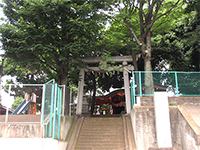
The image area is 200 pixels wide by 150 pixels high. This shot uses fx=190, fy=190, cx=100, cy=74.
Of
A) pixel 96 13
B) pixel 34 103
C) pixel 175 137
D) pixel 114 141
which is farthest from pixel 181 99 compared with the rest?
pixel 34 103

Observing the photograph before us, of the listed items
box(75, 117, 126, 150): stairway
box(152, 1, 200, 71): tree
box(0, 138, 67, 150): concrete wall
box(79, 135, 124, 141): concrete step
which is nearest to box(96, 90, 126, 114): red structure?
box(152, 1, 200, 71): tree

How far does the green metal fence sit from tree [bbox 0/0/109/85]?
2.86 metres

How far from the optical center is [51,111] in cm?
805

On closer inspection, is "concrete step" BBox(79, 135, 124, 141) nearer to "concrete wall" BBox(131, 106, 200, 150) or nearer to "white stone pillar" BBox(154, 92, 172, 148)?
"concrete wall" BBox(131, 106, 200, 150)

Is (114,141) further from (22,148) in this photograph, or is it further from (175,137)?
(22,148)

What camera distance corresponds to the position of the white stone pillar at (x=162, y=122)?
8148 millimetres

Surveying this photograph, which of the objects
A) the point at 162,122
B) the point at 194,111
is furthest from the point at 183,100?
the point at 162,122

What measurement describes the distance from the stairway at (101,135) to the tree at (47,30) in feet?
11.1

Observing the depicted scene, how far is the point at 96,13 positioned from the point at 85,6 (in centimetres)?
168

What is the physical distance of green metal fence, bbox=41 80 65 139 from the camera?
Answer: 7809 mm

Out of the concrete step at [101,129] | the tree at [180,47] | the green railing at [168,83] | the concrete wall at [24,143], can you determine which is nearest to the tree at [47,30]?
the concrete step at [101,129]

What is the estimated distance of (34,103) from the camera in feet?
37.0

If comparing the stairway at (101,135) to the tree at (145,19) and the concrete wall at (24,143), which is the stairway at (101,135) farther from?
the tree at (145,19)

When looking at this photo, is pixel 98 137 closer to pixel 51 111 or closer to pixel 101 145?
pixel 101 145
